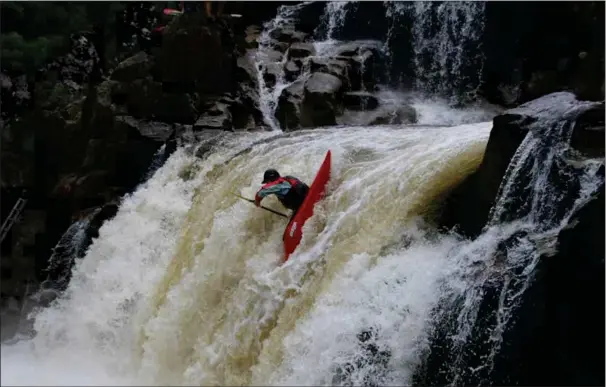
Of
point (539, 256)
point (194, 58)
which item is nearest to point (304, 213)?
point (539, 256)

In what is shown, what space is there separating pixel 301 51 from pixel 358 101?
7.49 feet

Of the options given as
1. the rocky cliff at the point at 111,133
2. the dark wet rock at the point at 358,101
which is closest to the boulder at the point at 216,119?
the rocky cliff at the point at 111,133

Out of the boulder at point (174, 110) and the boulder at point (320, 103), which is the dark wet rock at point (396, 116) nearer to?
the boulder at point (320, 103)

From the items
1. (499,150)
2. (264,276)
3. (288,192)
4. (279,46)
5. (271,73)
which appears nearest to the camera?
(499,150)

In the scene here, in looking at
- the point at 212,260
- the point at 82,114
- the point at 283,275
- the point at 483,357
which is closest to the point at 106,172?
the point at 82,114

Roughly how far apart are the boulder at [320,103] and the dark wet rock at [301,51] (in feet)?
6.21

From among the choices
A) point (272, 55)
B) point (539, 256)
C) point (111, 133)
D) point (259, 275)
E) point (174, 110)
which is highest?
point (272, 55)

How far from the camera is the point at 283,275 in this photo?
5.23 m

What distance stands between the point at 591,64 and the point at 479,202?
1.87 metres

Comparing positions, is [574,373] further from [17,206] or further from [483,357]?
[17,206]

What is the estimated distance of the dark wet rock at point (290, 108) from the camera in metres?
9.87

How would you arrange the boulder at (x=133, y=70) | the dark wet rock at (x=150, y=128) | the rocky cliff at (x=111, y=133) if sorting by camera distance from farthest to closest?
the boulder at (x=133, y=70), the dark wet rock at (x=150, y=128), the rocky cliff at (x=111, y=133)

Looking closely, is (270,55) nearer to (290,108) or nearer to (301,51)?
(301,51)

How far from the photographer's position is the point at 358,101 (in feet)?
33.0
